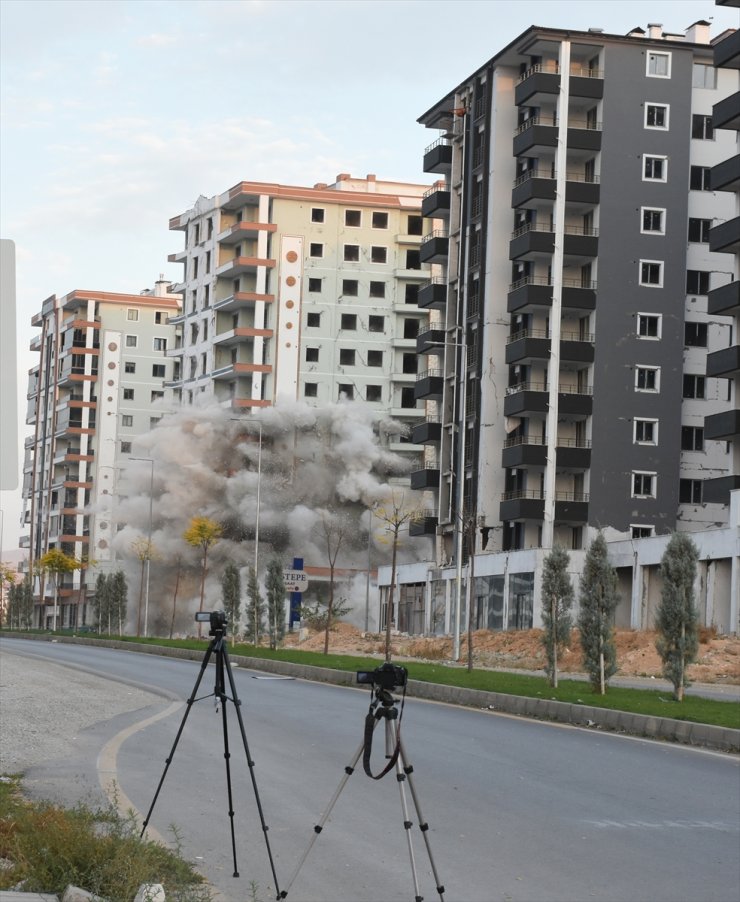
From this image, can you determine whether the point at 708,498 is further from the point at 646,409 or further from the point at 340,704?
the point at 340,704

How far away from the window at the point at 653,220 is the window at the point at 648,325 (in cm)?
408

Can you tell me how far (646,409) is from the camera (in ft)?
245

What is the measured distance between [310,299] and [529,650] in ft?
187

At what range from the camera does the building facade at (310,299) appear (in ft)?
361

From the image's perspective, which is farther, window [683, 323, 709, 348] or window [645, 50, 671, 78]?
window [645, 50, 671, 78]

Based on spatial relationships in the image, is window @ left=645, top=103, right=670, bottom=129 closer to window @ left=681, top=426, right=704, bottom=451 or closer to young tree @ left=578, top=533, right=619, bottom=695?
window @ left=681, top=426, right=704, bottom=451

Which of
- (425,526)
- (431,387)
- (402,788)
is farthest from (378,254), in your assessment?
(402,788)

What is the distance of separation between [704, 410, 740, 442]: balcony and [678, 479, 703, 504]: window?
1551 cm

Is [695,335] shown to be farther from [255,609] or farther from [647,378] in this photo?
[255,609]

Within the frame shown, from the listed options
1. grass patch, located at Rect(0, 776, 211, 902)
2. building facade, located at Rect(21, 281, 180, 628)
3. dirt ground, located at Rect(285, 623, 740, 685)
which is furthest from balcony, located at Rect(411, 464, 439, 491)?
grass patch, located at Rect(0, 776, 211, 902)

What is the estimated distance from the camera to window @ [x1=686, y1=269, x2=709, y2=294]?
250 ft

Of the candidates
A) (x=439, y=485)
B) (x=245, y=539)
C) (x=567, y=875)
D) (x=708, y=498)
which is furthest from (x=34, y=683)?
(x=245, y=539)

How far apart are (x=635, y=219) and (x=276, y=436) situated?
38343 mm

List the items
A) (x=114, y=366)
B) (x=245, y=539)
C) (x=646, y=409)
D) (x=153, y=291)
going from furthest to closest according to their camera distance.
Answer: (x=153, y=291)
(x=114, y=366)
(x=245, y=539)
(x=646, y=409)
